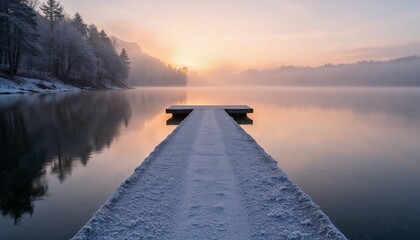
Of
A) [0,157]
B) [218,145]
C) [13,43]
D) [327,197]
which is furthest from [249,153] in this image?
[13,43]

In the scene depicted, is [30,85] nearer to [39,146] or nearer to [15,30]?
[15,30]

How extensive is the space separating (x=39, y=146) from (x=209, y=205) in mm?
11374

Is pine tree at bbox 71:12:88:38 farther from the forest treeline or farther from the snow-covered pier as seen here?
the snow-covered pier

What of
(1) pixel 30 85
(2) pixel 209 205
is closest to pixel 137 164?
(2) pixel 209 205

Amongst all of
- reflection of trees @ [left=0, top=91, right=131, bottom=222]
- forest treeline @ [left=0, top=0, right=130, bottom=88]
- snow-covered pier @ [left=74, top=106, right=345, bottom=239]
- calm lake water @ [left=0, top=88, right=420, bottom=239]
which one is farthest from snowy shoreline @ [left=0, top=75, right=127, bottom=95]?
snow-covered pier @ [left=74, top=106, right=345, bottom=239]

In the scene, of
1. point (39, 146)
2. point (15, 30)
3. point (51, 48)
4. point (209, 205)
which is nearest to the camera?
point (209, 205)

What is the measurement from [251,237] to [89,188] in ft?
19.9

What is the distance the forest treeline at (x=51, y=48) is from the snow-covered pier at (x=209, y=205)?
49.6 metres

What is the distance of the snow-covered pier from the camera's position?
4570mm

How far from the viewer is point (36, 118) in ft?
68.9

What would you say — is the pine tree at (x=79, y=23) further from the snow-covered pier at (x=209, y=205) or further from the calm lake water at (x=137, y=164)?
the snow-covered pier at (x=209, y=205)

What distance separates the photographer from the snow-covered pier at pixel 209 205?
4.57m

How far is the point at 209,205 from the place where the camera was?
5555 millimetres

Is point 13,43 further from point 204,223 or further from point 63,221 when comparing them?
point 204,223
